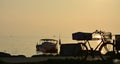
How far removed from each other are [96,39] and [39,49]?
21.5m

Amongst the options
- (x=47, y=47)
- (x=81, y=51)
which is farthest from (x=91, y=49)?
(x=47, y=47)

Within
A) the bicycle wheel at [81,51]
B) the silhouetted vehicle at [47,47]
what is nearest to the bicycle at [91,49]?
the bicycle wheel at [81,51]

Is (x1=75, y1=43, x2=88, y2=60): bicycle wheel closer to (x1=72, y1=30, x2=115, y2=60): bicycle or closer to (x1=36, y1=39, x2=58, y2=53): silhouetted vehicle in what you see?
(x1=72, y1=30, x2=115, y2=60): bicycle

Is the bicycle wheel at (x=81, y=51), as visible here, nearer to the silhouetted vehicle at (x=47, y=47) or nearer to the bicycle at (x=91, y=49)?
the bicycle at (x=91, y=49)

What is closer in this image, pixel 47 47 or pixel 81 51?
pixel 81 51

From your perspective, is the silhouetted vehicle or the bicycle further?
the silhouetted vehicle

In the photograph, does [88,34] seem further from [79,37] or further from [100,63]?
[100,63]

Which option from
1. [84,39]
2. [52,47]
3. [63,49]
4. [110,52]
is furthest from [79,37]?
[52,47]

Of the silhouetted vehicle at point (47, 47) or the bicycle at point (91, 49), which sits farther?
the silhouetted vehicle at point (47, 47)

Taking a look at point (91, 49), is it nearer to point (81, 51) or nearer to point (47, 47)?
point (81, 51)

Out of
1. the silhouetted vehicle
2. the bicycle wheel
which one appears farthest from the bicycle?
the silhouetted vehicle

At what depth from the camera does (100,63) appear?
2023 cm

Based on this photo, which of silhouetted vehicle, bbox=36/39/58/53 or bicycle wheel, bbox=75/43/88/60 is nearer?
bicycle wheel, bbox=75/43/88/60

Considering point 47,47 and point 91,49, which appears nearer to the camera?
point 91,49
